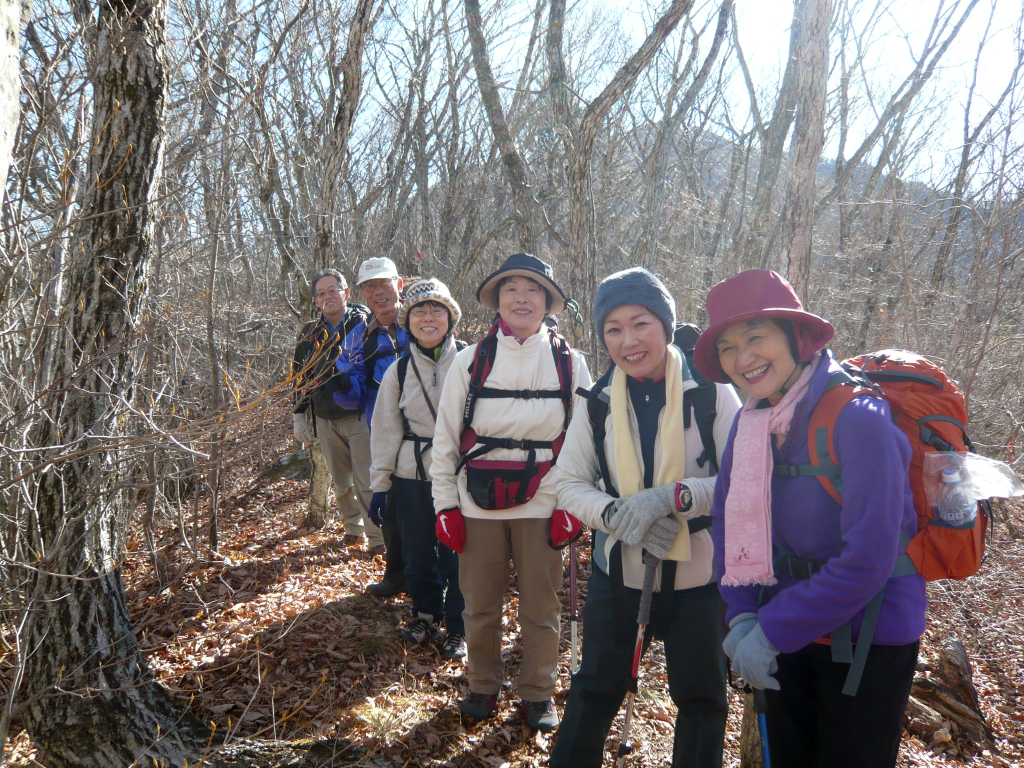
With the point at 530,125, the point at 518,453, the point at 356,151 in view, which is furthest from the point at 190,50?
the point at 530,125

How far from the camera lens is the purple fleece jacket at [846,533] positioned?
1.57 metres

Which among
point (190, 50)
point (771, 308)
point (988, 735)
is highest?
point (190, 50)

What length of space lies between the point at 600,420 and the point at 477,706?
182 centimetres

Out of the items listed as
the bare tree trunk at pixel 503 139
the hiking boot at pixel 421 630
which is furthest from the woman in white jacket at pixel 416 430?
the bare tree trunk at pixel 503 139

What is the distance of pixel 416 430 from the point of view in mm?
3820

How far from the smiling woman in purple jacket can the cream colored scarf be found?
0.26 metres

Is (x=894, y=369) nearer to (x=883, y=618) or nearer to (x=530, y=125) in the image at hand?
(x=883, y=618)

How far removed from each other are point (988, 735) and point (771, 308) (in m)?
3.73

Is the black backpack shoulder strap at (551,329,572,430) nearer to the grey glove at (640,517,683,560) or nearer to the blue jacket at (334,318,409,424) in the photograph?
the grey glove at (640,517,683,560)

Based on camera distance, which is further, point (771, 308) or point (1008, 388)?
point (1008, 388)

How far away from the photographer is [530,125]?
1523 centimetres

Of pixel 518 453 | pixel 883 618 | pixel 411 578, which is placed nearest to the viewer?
pixel 883 618

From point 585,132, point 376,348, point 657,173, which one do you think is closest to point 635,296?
point 376,348

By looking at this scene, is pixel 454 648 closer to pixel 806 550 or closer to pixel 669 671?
pixel 669 671
